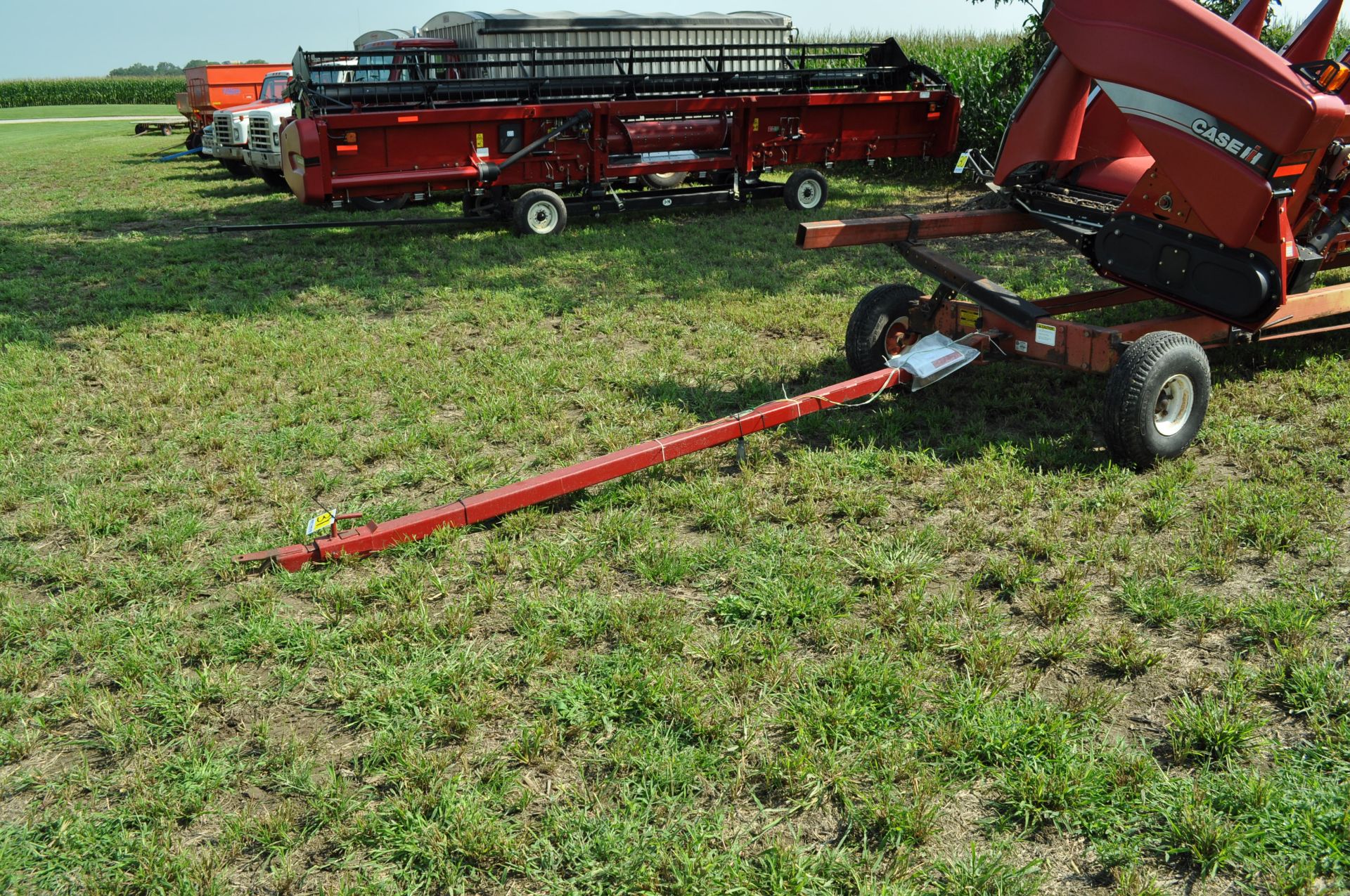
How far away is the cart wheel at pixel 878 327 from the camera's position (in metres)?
5.67

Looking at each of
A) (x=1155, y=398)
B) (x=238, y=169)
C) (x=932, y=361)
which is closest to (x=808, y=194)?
(x=932, y=361)

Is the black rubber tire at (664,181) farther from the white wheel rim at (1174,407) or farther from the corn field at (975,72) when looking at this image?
the white wheel rim at (1174,407)

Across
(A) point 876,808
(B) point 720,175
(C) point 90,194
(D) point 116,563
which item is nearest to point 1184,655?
(A) point 876,808

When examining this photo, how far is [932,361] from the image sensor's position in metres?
5.15

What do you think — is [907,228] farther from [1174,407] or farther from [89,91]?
[89,91]

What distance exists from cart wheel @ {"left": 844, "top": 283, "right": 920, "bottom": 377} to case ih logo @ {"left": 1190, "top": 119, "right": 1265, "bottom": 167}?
5.28ft

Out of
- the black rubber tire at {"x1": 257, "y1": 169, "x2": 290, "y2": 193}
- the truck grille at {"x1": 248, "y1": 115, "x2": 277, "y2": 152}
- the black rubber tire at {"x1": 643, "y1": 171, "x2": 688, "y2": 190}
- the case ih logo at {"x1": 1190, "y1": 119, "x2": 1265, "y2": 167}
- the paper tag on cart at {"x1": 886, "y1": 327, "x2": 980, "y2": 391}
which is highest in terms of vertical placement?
the truck grille at {"x1": 248, "y1": 115, "x2": 277, "y2": 152}

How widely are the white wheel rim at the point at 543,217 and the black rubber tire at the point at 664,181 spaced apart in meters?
2.41

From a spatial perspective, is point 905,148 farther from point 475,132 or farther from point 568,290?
point 568,290

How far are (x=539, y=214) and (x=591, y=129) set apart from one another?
1181mm

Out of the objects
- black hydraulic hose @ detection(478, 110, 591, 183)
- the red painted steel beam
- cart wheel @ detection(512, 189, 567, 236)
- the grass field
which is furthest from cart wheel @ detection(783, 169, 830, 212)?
the red painted steel beam

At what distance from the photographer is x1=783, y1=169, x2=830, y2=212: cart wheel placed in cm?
1245

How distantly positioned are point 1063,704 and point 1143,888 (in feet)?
2.48

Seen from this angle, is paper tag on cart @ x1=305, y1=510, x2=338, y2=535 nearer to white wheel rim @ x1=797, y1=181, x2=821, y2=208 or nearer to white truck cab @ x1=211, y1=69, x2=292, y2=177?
white wheel rim @ x1=797, y1=181, x2=821, y2=208
